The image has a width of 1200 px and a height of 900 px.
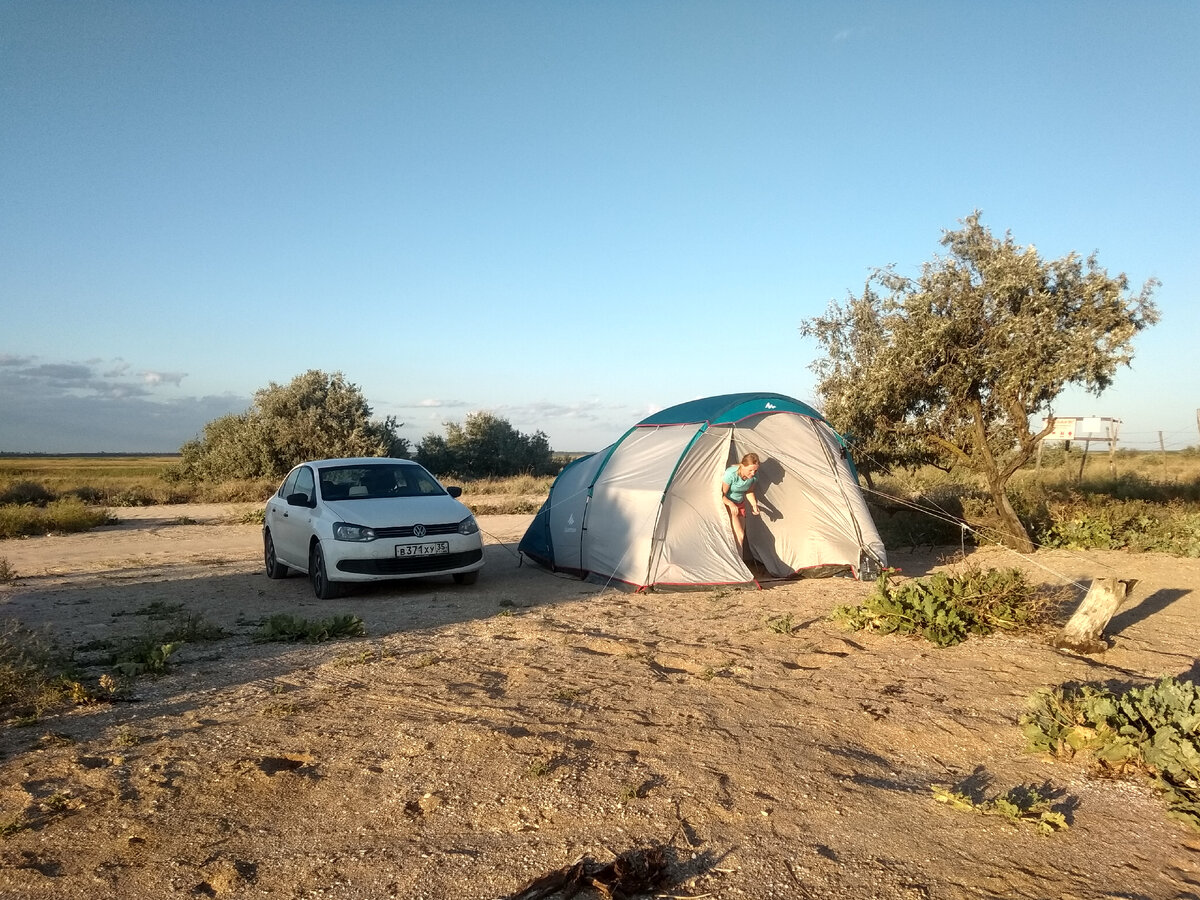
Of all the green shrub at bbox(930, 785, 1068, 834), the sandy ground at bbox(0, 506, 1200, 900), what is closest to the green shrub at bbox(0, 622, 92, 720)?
the sandy ground at bbox(0, 506, 1200, 900)

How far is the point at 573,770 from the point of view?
4527mm

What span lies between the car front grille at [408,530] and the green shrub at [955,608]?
189 inches

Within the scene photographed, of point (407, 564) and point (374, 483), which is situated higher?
point (374, 483)

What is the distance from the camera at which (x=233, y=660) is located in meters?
6.95

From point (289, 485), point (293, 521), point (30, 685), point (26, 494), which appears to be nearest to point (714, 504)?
point (293, 521)

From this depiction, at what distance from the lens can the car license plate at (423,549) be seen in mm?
10195

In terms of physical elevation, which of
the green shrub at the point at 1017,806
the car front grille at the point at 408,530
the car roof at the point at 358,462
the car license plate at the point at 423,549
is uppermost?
the car roof at the point at 358,462

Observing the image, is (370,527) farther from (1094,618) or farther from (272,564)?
(1094,618)

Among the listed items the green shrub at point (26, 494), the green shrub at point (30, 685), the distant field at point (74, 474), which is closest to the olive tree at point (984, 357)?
the green shrub at point (30, 685)

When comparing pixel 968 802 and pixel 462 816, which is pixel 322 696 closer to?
pixel 462 816

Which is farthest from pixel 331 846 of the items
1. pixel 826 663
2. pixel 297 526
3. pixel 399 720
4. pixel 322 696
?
pixel 297 526

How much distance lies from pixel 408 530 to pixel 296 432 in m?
23.8

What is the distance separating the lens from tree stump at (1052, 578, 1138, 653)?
7.23 meters

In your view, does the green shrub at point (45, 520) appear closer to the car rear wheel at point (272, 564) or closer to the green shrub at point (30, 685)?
the car rear wheel at point (272, 564)
